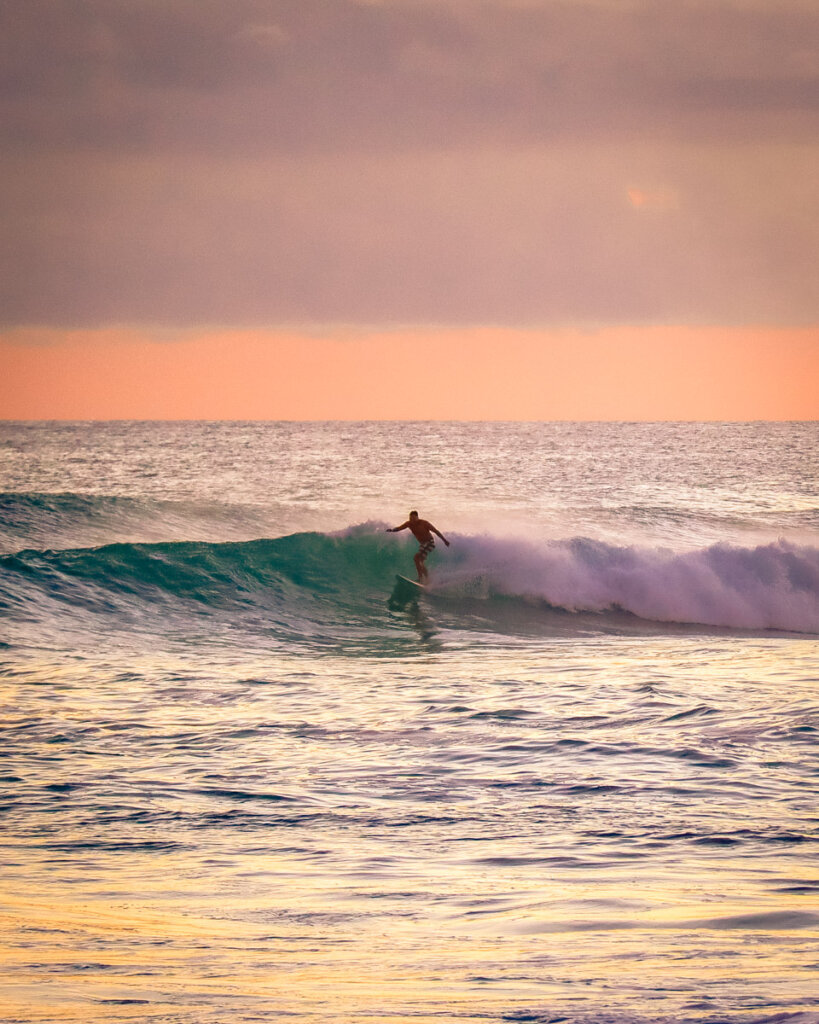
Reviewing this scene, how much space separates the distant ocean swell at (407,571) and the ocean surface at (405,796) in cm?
11

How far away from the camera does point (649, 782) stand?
7543mm

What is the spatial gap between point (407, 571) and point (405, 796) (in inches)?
638

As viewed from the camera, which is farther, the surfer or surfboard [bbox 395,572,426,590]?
surfboard [bbox 395,572,426,590]

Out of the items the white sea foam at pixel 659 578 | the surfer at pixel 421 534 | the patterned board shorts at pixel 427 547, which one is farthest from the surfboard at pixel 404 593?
the patterned board shorts at pixel 427 547

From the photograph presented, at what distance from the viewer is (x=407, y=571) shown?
23.5m

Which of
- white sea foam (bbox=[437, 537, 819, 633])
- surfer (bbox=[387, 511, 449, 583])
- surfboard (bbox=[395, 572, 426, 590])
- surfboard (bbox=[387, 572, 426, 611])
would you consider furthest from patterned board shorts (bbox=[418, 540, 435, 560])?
white sea foam (bbox=[437, 537, 819, 633])

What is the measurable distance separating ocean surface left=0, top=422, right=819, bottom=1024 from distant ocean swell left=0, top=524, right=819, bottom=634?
0.35ft

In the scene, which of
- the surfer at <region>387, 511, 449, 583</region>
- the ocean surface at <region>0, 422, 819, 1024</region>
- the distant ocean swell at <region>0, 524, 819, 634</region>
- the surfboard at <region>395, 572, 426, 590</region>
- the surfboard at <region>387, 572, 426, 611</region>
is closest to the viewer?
the ocean surface at <region>0, 422, 819, 1024</region>

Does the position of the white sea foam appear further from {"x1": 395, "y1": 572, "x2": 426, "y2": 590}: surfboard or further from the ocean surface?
{"x1": 395, "y1": 572, "x2": 426, "y2": 590}: surfboard

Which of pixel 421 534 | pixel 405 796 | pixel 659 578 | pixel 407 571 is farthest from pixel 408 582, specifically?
pixel 405 796

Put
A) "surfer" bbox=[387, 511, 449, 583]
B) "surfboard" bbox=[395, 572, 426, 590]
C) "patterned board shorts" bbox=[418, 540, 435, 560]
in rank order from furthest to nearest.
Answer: "surfboard" bbox=[395, 572, 426, 590], "patterned board shorts" bbox=[418, 540, 435, 560], "surfer" bbox=[387, 511, 449, 583]

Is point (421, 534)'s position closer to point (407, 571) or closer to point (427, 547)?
point (427, 547)

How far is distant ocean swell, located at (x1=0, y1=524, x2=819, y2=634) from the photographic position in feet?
63.5

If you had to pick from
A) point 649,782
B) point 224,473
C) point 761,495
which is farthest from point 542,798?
point 224,473
